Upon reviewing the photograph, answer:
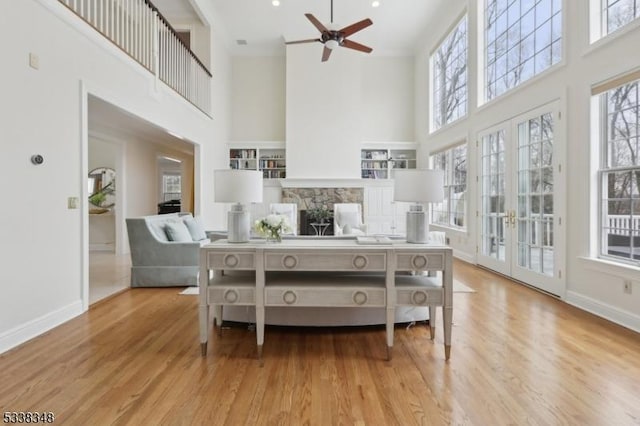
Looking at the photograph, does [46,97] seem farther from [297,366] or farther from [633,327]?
[633,327]

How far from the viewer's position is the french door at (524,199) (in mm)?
4109

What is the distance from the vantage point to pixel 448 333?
8.13 ft

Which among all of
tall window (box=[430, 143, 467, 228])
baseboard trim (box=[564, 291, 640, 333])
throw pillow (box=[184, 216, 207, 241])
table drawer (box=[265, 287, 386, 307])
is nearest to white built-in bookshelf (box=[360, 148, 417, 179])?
tall window (box=[430, 143, 467, 228])

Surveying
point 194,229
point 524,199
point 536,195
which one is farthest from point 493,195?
point 194,229

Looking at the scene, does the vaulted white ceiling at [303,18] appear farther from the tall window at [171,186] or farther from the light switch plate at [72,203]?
the tall window at [171,186]

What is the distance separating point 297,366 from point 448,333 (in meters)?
1.08

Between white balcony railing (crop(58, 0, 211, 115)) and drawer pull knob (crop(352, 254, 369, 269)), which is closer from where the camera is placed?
drawer pull knob (crop(352, 254, 369, 269))

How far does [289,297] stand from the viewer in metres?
2.46

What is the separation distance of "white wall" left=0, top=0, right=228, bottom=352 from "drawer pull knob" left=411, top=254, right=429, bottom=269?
3046 mm

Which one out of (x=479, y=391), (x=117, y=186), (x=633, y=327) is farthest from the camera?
(x=117, y=186)

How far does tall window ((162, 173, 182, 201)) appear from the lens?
15.0 meters

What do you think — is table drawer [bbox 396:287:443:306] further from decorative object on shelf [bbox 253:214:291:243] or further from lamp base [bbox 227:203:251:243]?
lamp base [bbox 227:203:251:243]

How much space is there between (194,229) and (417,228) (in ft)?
13.2

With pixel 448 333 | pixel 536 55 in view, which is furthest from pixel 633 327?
pixel 536 55
